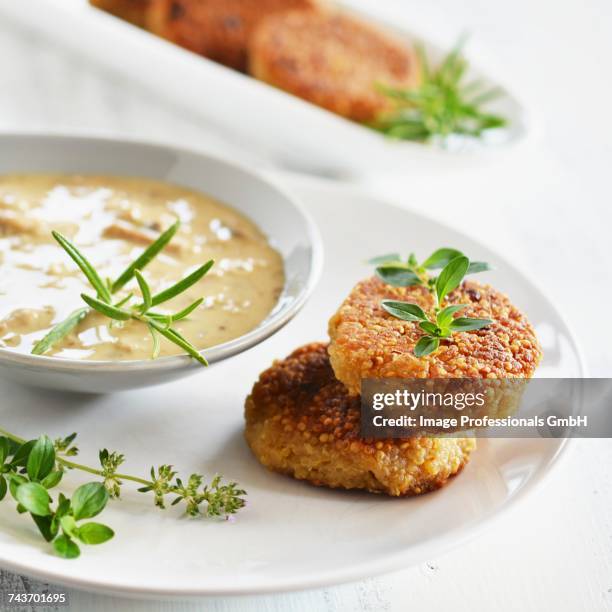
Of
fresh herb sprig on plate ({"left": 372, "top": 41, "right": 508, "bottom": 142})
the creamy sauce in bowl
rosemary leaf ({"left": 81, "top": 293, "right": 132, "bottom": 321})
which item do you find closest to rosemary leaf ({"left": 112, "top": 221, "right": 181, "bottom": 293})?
the creamy sauce in bowl

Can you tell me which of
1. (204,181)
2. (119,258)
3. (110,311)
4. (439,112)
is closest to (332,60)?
(439,112)

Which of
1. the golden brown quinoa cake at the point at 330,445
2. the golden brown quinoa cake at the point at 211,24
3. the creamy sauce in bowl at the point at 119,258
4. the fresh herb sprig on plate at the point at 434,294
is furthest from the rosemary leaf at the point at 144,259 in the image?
the golden brown quinoa cake at the point at 211,24

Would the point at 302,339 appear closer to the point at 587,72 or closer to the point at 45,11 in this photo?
the point at 45,11

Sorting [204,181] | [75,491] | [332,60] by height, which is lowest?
[75,491]

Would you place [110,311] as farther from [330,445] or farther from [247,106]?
[247,106]

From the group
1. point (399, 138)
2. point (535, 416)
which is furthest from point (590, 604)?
point (399, 138)

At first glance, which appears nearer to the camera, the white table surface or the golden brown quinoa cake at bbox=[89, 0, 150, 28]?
the white table surface

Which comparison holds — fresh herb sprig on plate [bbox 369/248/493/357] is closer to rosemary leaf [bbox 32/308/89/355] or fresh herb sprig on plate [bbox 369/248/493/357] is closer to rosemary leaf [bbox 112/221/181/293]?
rosemary leaf [bbox 112/221/181/293]
